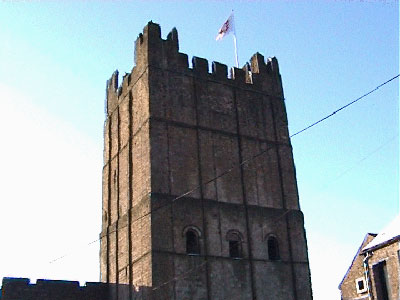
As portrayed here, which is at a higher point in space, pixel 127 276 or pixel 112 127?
pixel 112 127

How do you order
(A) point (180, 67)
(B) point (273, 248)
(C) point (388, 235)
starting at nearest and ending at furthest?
(C) point (388, 235) → (B) point (273, 248) → (A) point (180, 67)

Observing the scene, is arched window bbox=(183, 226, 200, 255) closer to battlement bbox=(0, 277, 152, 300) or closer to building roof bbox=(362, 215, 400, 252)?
battlement bbox=(0, 277, 152, 300)

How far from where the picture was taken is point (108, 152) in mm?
32156

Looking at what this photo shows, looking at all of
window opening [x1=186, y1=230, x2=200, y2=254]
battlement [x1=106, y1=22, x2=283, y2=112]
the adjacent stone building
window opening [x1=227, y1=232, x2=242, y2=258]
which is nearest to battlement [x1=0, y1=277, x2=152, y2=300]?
window opening [x1=186, y1=230, x2=200, y2=254]

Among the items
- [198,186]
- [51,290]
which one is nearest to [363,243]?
[198,186]

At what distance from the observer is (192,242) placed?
25766 millimetres

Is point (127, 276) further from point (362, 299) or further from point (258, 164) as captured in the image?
point (362, 299)

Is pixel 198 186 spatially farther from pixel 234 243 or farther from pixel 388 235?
pixel 388 235

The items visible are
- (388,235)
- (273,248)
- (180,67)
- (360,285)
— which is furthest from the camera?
(360,285)

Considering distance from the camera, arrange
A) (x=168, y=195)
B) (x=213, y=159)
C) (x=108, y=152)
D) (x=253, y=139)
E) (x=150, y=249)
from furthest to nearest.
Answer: (x=108, y=152) < (x=253, y=139) < (x=213, y=159) < (x=168, y=195) < (x=150, y=249)

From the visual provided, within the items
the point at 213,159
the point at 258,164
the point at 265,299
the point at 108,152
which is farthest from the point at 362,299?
the point at 108,152

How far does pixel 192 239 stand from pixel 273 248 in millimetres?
4331

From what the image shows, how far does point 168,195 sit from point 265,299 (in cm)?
632

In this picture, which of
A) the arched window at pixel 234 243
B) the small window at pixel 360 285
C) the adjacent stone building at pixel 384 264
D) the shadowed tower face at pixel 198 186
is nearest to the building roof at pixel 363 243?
the small window at pixel 360 285
